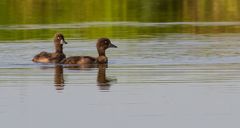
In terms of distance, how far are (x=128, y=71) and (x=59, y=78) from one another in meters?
1.60

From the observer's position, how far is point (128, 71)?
2269cm

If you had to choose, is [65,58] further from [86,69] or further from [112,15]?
[112,15]

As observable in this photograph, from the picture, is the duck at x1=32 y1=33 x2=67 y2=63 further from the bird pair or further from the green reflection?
the green reflection

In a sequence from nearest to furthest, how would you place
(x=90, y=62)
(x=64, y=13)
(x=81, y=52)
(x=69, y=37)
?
(x=90, y=62)
(x=81, y=52)
(x=69, y=37)
(x=64, y=13)

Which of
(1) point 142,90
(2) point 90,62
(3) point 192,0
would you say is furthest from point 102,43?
(3) point 192,0

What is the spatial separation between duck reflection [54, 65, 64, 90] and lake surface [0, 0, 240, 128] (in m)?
0.02

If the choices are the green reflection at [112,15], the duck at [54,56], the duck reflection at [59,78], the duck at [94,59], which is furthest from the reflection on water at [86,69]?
the green reflection at [112,15]

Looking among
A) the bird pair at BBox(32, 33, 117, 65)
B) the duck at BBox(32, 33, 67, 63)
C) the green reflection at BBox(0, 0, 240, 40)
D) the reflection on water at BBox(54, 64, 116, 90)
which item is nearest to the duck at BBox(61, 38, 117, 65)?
the bird pair at BBox(32, 33, 117, 65)

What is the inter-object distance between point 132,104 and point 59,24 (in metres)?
17.3

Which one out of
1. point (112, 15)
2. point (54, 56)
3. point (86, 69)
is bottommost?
point (86, 69)

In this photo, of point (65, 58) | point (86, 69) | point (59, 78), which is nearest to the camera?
point (59, 78)

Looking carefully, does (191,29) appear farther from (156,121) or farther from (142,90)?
(156,121)

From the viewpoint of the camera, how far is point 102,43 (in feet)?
85.5


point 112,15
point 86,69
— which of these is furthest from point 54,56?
point 112,15
